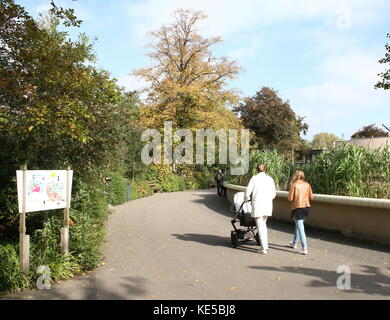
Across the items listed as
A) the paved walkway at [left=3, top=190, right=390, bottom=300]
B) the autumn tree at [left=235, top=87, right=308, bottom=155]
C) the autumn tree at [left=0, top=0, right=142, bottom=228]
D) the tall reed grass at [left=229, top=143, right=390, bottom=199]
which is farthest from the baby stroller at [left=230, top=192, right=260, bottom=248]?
the autumn tree at [left=235, top=87, right=308, bottom=155]

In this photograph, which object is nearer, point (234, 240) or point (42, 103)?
point (42, 103)

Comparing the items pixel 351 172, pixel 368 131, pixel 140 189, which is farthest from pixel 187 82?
pixel 368 131

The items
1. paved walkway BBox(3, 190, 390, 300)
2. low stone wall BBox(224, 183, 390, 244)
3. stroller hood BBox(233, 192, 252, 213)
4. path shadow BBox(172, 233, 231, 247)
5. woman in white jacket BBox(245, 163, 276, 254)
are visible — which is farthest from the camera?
path shadow BBox(172, 233, 231, 247)

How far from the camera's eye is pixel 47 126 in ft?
23.2

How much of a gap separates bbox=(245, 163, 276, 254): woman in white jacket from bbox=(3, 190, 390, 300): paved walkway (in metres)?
0.42

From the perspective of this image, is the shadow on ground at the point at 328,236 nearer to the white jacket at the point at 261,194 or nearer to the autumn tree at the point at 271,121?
the white jacket at the point at 261,194

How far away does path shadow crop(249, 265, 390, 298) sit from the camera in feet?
17.8

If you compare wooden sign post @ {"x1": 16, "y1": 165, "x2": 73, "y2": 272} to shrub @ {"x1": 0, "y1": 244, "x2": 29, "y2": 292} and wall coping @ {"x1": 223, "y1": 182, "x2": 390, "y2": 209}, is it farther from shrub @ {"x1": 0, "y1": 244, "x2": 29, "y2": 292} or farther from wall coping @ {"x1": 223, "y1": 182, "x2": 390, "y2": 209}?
wall coping @ {"x1": 223, "y1": 182, "x2": 390, "y2": 209}

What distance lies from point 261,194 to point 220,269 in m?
1.95

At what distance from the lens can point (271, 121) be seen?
42250mm

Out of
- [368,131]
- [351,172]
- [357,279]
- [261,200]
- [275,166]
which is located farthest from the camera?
[368,131]

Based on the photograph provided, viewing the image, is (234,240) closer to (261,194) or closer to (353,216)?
(261,194)
